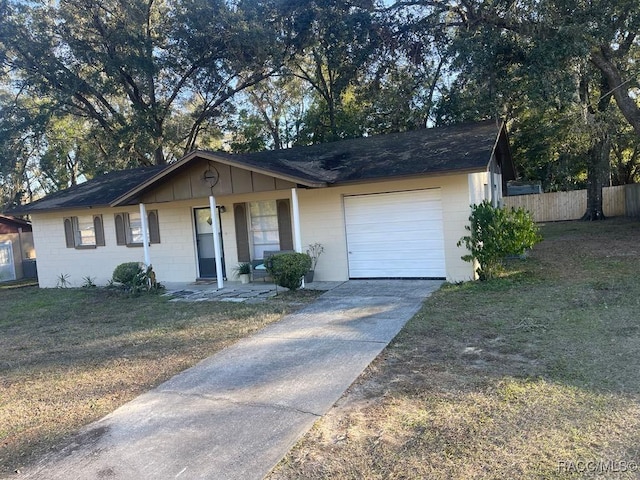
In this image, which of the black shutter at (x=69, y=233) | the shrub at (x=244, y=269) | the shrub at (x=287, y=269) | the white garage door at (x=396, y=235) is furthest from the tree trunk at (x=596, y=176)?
the black shutter at (x=69, y=233)

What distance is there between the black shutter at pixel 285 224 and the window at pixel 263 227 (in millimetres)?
129

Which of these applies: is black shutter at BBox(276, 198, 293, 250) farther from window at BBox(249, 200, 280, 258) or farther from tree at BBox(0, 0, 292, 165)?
tree at BBox(0, 0, 292, 165)

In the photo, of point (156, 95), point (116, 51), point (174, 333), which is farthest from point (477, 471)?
point (156, 95)

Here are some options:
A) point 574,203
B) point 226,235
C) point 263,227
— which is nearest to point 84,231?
point 226,235

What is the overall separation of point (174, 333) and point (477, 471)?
5356 millimetres

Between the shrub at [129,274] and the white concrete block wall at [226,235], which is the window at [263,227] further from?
the shrub at [129,274]

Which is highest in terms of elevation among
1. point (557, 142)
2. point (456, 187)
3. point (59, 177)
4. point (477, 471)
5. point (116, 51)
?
point (116, 51)

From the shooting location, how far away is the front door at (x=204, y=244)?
508 inches

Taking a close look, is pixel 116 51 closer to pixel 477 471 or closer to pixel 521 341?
pixel 521 341

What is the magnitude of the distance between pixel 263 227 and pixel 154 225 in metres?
3.49

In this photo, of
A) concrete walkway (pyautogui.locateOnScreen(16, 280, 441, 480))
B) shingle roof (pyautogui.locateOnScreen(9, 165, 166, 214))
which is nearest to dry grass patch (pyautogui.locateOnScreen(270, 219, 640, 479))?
concrete walkway (pyautogui.locateOnScreen(16, 280, 441, 480))

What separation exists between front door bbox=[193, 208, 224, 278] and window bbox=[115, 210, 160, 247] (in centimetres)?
134

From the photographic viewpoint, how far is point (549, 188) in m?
33.9

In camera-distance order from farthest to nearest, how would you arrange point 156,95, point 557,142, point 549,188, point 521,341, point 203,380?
point 549,188, point 156,95, point 557,142, point 521,341, point 203,380
